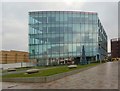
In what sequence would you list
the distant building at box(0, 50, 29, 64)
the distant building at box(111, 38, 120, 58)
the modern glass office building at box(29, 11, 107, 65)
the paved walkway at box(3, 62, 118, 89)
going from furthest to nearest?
the distant building at box(111, 38, 120, 58) → the modern glass office building at box(29, 11, 107, 65) → the distant building at box(0, 50, 29, 64) → the paved walkway at box(3, 62, 118, 89)

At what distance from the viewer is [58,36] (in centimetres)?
5950

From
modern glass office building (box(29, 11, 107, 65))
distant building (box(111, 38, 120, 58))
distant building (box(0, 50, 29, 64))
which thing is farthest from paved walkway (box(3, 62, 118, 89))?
distant building (box(111, 38, 120, 58))

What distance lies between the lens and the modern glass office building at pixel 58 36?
5941 centimetres

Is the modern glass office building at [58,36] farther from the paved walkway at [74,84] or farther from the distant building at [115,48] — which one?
the distant building at [115,48]

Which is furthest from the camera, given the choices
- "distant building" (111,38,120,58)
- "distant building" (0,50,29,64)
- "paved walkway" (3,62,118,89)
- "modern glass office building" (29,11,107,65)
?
"distant building" (111,38,120,58)

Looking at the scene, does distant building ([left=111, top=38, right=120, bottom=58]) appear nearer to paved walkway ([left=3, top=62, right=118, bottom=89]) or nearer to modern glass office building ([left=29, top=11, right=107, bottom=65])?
modern glass office building ([left=29, top=11, right=107, bottom=65])

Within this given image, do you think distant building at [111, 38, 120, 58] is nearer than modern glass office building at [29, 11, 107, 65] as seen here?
No

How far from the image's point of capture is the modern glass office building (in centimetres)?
5941

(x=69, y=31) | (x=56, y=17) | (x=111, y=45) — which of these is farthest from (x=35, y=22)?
(x=111, y=45)

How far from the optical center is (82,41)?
60.3 meters

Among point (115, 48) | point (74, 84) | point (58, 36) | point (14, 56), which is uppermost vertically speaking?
point (58, 36)

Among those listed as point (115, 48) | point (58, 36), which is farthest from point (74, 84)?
point (115, 48)

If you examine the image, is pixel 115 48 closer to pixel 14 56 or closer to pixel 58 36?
pixel 58 36

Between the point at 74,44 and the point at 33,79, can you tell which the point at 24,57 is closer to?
the point at 74,44
